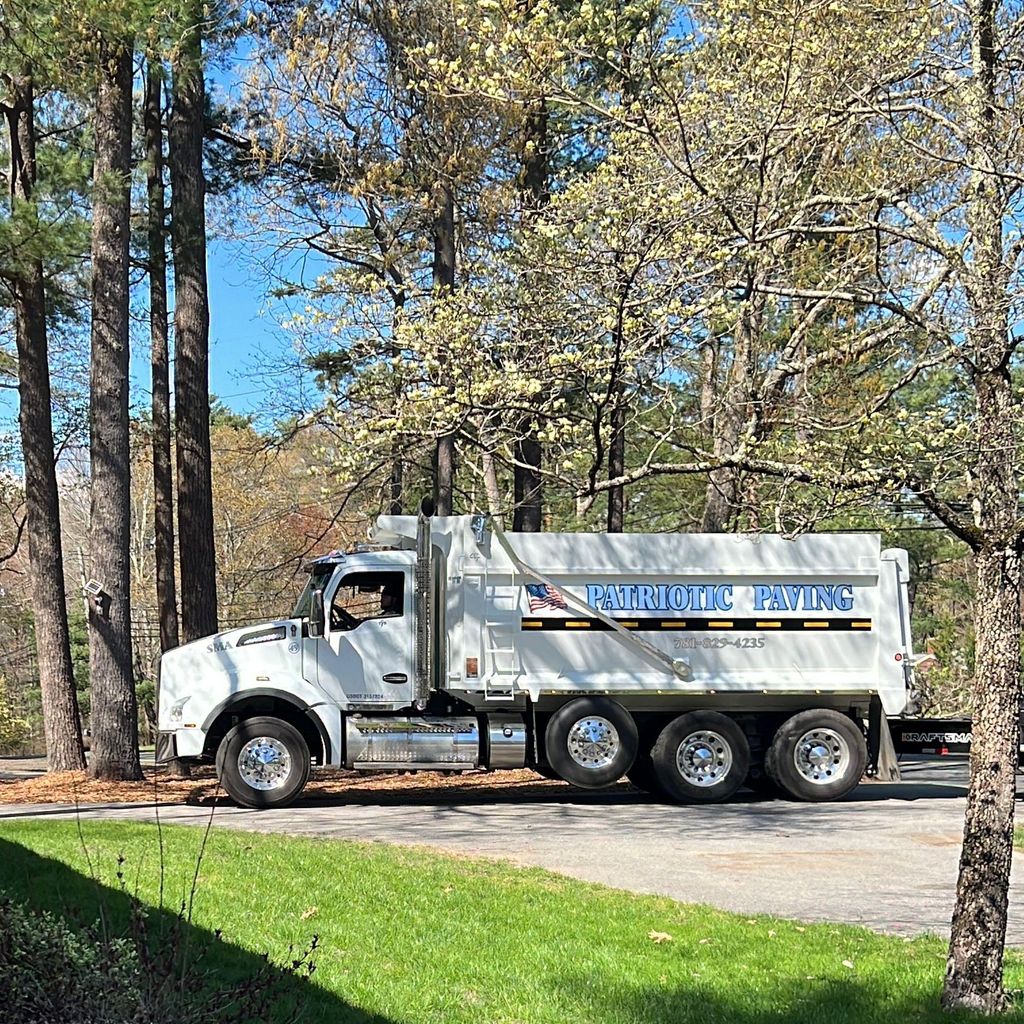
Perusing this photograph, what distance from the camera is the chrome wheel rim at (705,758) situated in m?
14.2

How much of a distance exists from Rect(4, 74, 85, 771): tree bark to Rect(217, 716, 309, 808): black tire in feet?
15.1

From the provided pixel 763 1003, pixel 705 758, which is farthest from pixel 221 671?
pixel 763 1003

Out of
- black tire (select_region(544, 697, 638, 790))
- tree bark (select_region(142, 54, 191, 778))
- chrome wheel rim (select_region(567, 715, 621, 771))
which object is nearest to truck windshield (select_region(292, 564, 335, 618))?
black tire (select_region(544, 697, 638, 790))

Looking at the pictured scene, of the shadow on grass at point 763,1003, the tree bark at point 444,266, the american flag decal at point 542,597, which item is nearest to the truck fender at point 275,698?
the american flag decal at point 542,597

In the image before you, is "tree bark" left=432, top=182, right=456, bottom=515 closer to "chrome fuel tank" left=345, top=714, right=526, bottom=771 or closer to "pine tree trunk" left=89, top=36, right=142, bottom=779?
"chrome fuel tank" left=345, top=714, right=526, bottom=771

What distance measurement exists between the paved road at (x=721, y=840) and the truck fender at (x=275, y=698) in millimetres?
845

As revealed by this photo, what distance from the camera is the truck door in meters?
14.0

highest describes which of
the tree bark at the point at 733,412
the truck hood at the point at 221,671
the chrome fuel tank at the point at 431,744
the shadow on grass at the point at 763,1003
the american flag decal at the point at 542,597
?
the tree bark at the point at 733,412

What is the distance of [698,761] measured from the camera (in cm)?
1431

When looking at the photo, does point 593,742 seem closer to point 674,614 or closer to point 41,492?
point 674,614

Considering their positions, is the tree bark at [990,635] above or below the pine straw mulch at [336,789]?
above

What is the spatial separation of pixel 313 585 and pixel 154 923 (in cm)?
804

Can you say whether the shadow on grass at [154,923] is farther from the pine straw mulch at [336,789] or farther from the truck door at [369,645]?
the pine straw mulch at [336,789]

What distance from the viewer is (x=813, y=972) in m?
6.11
